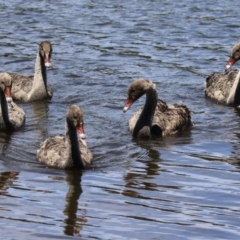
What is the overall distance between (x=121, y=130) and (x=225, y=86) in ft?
10.3

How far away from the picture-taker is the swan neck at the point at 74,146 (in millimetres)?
10789

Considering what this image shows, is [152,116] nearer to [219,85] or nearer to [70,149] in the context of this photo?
[70,149]

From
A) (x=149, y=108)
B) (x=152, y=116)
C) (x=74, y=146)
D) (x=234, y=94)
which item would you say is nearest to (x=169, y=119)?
(x=152, y=116)

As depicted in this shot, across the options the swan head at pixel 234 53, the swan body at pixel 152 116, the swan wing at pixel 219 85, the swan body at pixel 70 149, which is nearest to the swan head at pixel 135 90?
the swan body at pixel 152 116

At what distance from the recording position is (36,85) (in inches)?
603

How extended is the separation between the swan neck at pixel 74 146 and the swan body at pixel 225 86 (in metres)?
4.93

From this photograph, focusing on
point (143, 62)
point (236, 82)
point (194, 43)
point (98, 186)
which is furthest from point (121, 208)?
point (194, 43)

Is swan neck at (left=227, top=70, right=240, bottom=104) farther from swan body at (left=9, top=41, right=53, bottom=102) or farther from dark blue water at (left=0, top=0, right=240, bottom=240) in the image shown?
swan body at (left=9, top=41, right=53, bottom=102)

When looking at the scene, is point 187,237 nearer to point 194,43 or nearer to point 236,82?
point 236,82

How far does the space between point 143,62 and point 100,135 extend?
16.3 feet

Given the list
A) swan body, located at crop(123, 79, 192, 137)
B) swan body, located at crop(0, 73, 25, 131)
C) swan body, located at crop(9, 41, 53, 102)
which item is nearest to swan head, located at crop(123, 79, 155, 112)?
swan body, located at crop(123, 79, 192, 137)

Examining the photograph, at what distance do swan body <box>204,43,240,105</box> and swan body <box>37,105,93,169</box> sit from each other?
4391 millimetres

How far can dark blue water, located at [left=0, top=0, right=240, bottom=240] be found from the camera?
8.80 m

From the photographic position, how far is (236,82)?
602 inches
